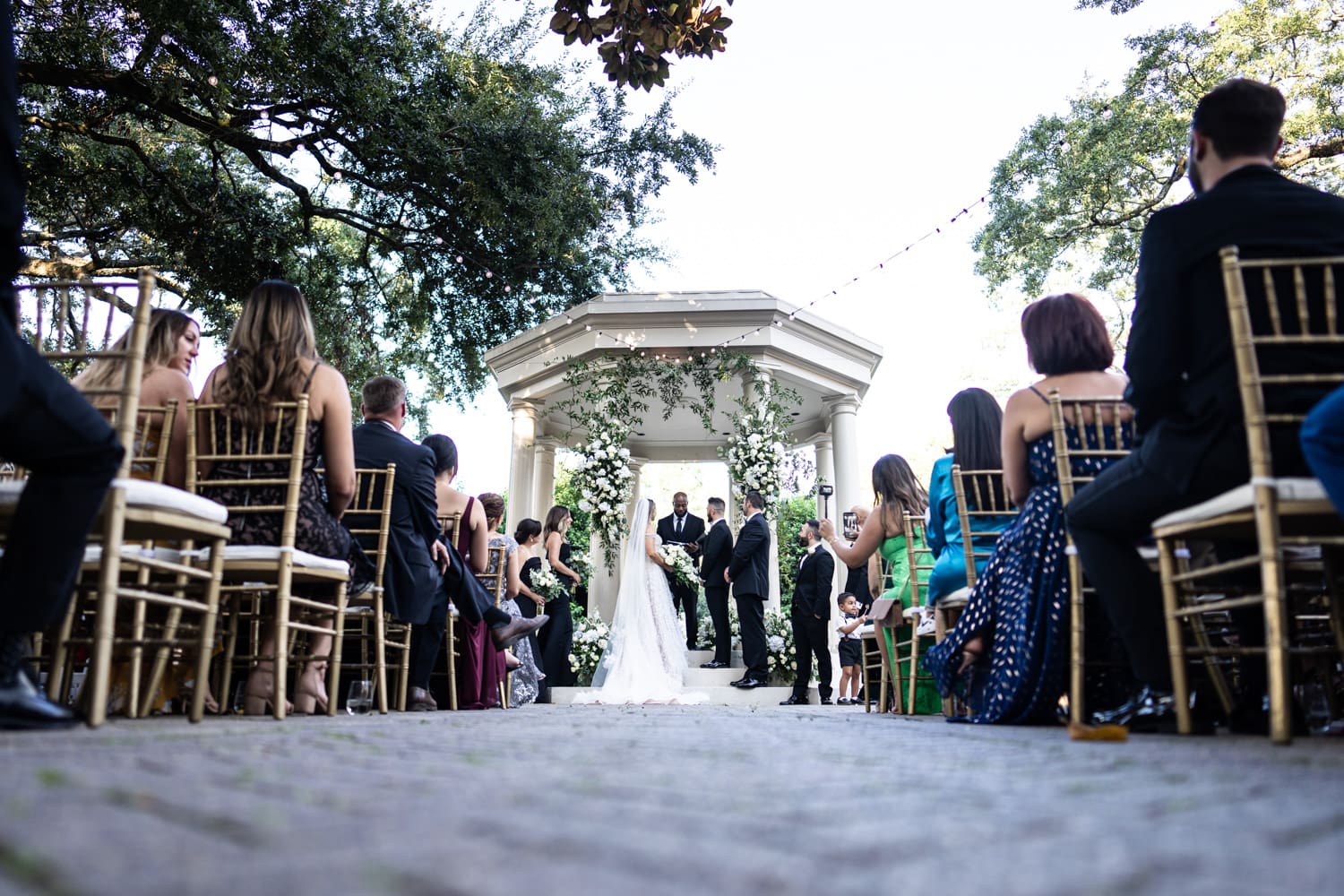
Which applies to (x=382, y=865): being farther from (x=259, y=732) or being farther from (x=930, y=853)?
(x=259, y=732)

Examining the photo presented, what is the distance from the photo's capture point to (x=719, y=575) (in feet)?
35.9

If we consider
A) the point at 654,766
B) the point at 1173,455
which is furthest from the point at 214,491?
the point at 1173,455

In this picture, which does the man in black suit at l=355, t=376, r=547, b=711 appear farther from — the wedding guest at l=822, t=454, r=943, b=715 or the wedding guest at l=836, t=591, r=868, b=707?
the wedding guest at l=836, t=591, r=868, b=707

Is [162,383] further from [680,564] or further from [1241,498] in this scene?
[680,564]

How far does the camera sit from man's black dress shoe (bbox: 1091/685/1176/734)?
10.5 ft

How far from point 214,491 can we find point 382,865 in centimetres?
343

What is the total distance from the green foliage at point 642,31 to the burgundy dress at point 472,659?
2.78 m

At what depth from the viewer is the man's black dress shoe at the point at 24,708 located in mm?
2262

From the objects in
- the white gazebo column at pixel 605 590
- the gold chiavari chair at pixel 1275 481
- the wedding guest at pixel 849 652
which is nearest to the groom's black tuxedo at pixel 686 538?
the white gazebo column at pixel 605 590

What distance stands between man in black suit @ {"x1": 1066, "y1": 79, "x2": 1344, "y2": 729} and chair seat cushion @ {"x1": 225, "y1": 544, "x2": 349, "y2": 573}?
8.89ft

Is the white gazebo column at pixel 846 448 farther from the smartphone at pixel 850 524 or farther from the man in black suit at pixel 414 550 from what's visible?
the man in black suit at pixel 414 550

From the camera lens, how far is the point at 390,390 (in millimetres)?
5516

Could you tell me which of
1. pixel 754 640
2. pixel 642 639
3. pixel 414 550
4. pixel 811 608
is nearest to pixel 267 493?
pixel 414 550

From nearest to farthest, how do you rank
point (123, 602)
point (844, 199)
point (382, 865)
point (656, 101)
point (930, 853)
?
point (382, 865) → point (930, 853) → point (123, 602) → point (656, 101) → point (844, 199)
